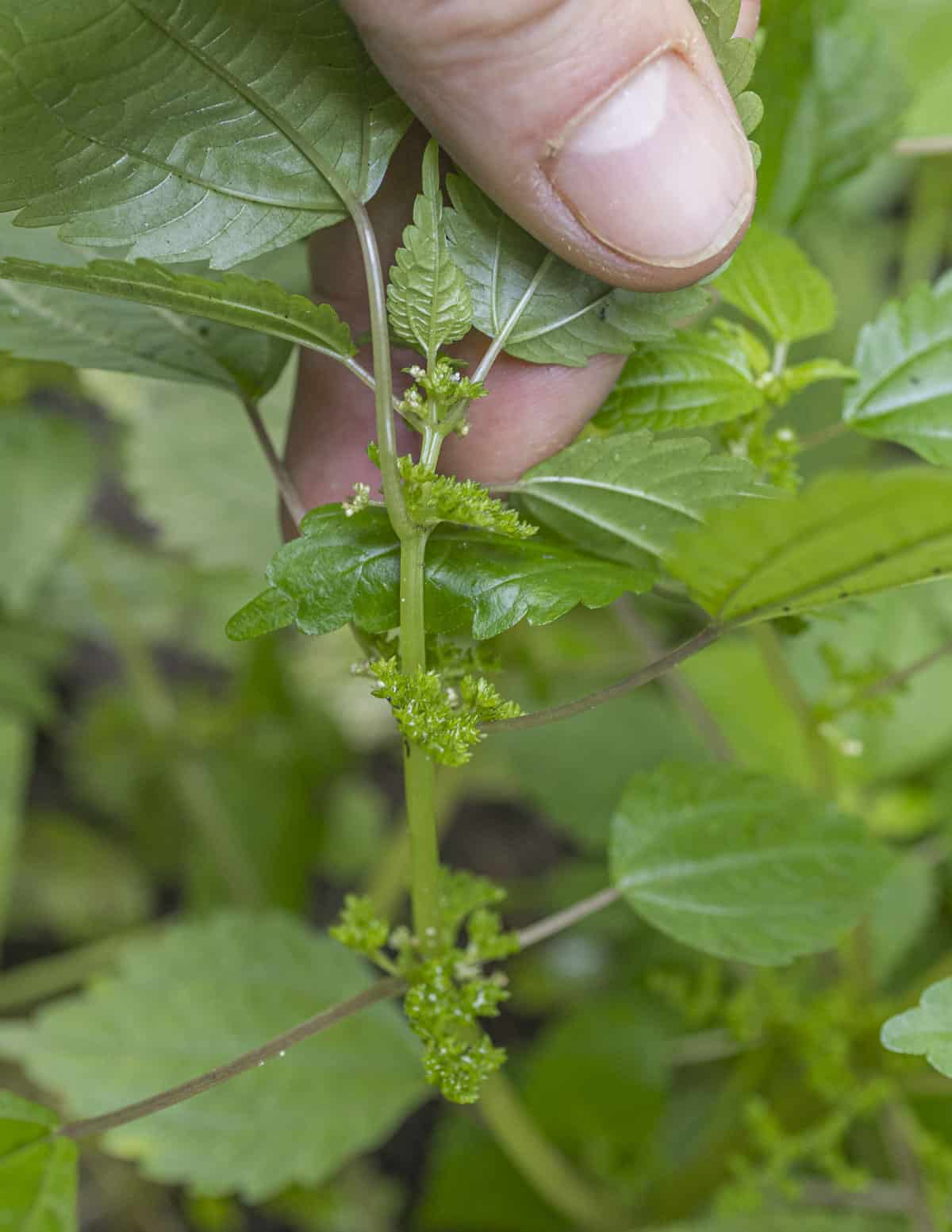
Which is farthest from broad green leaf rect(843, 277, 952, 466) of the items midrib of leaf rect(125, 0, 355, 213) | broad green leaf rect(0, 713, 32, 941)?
broad green leaf rect(0, 713, 32, 941)

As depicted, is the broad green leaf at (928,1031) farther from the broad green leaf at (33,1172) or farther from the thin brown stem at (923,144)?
the thin brown stem at (923,144)

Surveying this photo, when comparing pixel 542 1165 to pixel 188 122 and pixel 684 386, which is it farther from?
pixel 188 122

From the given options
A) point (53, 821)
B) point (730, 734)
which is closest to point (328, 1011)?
point (730, 734)

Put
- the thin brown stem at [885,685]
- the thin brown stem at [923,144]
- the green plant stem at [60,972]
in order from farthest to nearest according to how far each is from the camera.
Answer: the green plant stem at [60,972]
the thin brown stem at [923,144]
the thin brown stem at [885,685]

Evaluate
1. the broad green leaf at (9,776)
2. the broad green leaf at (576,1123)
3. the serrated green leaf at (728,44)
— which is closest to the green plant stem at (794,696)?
the serrated green leaf at (728,44)

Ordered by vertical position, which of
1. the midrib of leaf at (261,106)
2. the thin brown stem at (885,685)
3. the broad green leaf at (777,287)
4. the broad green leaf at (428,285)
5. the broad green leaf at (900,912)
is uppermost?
the midrib of leaf at (261,106)

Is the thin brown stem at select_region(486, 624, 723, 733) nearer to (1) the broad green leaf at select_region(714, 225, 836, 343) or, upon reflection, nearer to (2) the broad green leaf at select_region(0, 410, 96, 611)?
(1) the broad green leaf at select_region(714, 225, 836, 343)
